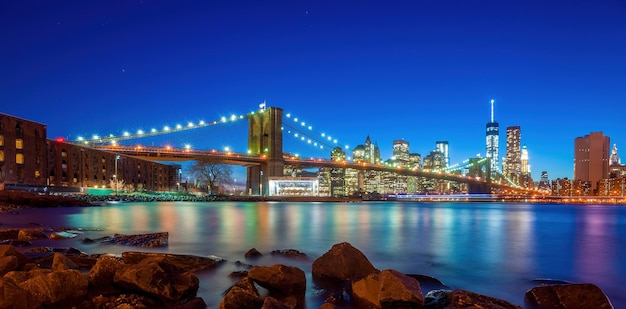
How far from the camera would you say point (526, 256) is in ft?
45.1

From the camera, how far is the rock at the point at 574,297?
6.56 m

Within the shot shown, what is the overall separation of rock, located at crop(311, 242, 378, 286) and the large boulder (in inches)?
45.4

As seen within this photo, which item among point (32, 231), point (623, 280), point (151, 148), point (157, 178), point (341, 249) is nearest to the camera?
point (341, 249)

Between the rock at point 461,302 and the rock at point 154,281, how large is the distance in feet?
12.7

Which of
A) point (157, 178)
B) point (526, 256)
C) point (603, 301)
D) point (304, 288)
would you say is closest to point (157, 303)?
point (304, 288)

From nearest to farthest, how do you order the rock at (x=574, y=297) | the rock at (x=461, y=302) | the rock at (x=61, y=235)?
the rock at (x=461, y=302) → the rock at (x=574, y=297) → the rock at (x=61, y=235)

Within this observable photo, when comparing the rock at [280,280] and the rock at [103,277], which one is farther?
the rock at [280,280]

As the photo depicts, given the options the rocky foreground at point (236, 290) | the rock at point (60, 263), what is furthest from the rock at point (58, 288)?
the rock at point (60, 263)

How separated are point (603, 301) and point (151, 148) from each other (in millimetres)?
71007

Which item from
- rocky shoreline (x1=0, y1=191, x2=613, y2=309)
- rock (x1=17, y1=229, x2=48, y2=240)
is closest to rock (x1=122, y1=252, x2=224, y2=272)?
rocky shoreline (x1=0, y1=191, x2=613, y2=309)

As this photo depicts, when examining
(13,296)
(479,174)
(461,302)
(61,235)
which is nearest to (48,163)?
(61,235)

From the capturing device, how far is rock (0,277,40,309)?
5302 millimetres

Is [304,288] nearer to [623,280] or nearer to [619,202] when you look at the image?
[623,280]

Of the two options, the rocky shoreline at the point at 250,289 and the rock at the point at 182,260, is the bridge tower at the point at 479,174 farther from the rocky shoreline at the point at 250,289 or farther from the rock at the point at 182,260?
the rocky shoreline at the point at 250,289
